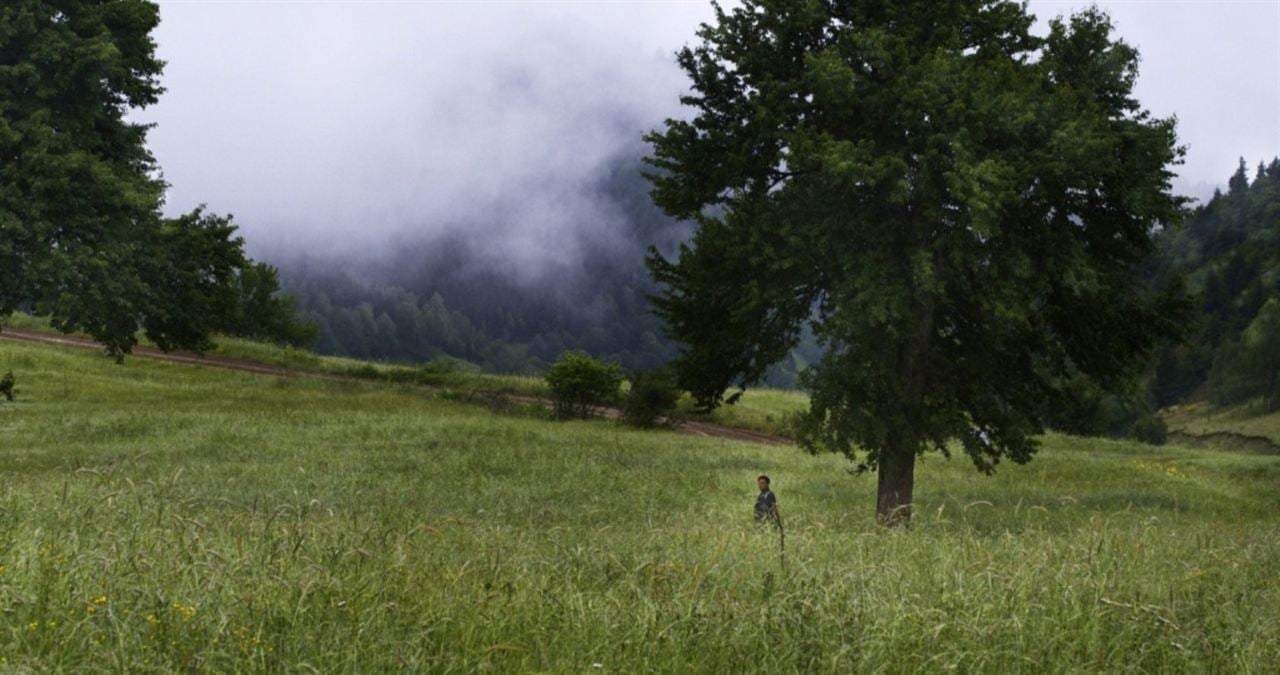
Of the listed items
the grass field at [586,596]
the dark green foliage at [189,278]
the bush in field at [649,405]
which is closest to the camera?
the grass field at [586,596]

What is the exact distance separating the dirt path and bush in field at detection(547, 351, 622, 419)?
158 centimetres

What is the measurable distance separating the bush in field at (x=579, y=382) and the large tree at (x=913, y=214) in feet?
66.5

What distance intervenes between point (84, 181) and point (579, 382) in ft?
69.4

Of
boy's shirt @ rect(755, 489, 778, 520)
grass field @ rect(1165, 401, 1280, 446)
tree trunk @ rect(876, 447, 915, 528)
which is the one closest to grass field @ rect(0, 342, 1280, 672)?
boy's shirt @ rect(755, 489, 778, 520)

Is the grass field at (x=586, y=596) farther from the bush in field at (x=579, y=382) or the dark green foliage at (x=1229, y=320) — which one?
the dark green foliage at (x=1229, y=320)

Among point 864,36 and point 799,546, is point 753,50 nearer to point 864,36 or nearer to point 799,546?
point 864,36

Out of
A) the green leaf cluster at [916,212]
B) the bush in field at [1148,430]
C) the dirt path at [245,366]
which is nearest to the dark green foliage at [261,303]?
the dirt path at [245,366]

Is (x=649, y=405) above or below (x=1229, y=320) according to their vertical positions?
below

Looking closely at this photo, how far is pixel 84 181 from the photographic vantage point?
20594 millimetres

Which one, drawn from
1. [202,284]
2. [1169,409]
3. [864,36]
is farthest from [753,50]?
[1169,409]

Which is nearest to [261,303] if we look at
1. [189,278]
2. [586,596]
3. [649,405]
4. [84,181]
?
[649,405]

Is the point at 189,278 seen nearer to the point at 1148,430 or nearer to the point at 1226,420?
the point at 1148,430

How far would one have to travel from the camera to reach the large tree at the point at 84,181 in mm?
19797

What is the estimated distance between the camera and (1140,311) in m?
17.2
